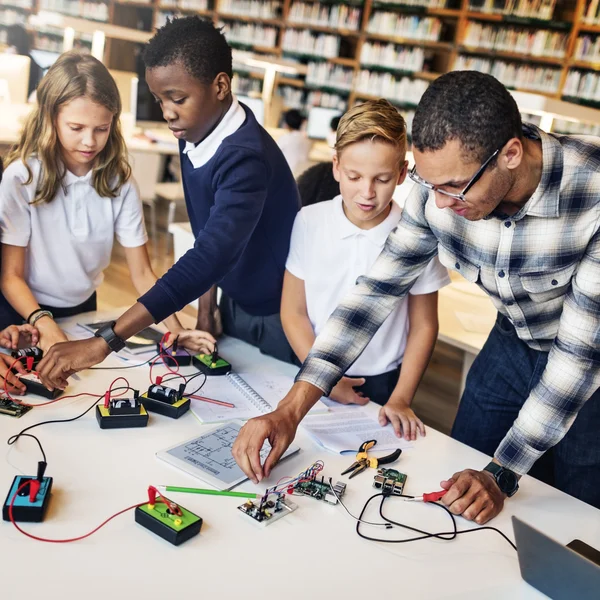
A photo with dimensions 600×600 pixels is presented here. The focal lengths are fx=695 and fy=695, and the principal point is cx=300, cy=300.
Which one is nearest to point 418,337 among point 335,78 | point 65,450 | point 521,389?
point 521,389

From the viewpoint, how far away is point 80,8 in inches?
321

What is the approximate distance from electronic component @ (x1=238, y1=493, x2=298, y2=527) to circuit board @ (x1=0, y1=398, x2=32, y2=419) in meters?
0.52

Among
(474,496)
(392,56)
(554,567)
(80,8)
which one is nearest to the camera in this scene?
(554,567)

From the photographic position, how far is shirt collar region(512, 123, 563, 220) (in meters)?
1.28

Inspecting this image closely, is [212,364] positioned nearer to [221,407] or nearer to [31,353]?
[221,407]

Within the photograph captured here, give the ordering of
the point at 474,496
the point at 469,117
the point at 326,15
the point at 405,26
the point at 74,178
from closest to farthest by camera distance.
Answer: the point at 469,117 < the point at 474,496 < the point at 74,178 < the point at 405,26 < the point at 326,15

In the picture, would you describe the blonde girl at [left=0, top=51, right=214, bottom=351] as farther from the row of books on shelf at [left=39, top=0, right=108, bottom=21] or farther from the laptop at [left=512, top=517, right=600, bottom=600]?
the row of books on shelf at [left=39, top=0, right=108, bottom=21]

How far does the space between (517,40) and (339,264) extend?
211 inches

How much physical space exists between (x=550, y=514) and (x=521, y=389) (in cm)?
39

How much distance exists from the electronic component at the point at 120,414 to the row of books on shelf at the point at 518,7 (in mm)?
5850

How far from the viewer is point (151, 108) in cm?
529

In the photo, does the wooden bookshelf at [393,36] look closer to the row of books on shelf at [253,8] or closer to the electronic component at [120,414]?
the row of books on shelf at [253,8]

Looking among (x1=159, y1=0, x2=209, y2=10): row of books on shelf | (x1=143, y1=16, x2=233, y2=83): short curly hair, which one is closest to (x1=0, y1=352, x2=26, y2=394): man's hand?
(x1=143, y1=16, x2=233, y2=83): short curly hair

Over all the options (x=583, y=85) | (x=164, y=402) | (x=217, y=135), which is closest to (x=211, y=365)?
(x=164, y=402)
